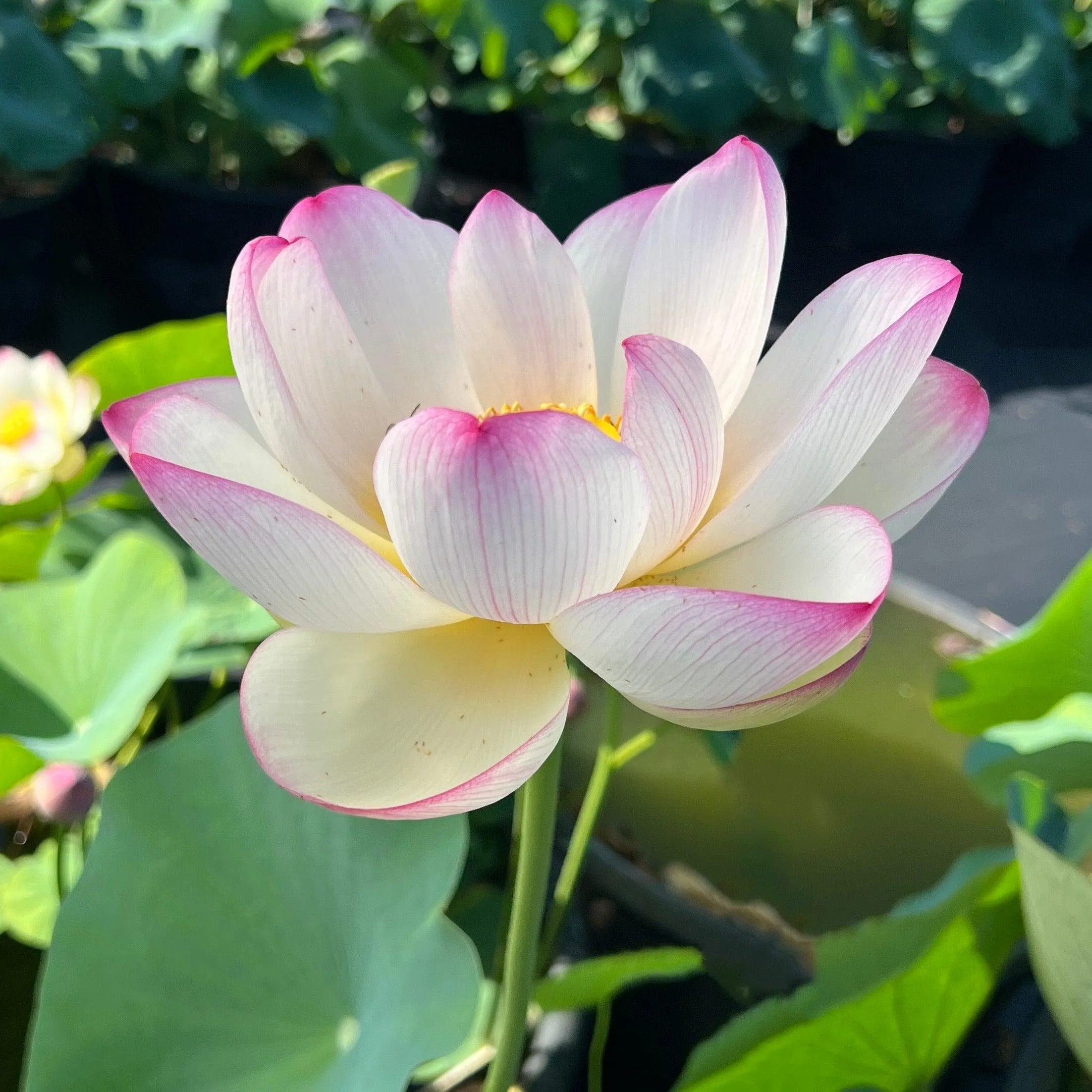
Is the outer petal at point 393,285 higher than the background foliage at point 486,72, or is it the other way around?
the outer petal at point 393,285

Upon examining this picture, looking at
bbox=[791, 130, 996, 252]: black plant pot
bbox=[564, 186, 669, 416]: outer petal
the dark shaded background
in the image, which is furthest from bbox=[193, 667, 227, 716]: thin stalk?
bbox=[791, 130, 996, 252]: black plant pot

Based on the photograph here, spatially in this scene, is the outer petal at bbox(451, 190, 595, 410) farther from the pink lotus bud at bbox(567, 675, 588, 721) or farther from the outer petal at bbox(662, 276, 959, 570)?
the pink lotus bud at bbox(567, 675, 588, 721)

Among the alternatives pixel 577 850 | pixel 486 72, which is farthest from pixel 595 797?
pixel 486 72

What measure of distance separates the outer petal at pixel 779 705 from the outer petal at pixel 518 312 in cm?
Answer: 14

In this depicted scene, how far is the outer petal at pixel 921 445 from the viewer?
1.01ft

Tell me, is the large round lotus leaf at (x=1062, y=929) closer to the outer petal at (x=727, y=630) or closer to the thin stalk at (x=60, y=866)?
the outer petal at (x=727, y=630)

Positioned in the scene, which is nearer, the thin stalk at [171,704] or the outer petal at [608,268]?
the outer petal at [608,268]

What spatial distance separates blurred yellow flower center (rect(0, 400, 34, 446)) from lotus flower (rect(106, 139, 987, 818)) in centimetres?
33

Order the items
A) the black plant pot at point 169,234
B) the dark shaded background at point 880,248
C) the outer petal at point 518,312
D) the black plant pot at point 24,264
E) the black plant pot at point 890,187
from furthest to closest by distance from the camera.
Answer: the black plant pot at point 890,187
the black plant pot at point 169,234
the black plant pot at point 24,264
the dark shaded background at point 880,248
the outer petal at point 518,312

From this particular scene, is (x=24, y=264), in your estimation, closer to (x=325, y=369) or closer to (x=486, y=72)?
(x=486, y=72)

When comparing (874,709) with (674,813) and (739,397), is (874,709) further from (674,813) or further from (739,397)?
(739,397)

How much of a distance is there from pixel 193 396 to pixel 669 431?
0.48 feet

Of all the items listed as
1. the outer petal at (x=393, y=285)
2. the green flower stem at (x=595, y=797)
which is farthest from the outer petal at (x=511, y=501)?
the green flower stem at (x=595, y=797)

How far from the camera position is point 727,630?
236 mm
